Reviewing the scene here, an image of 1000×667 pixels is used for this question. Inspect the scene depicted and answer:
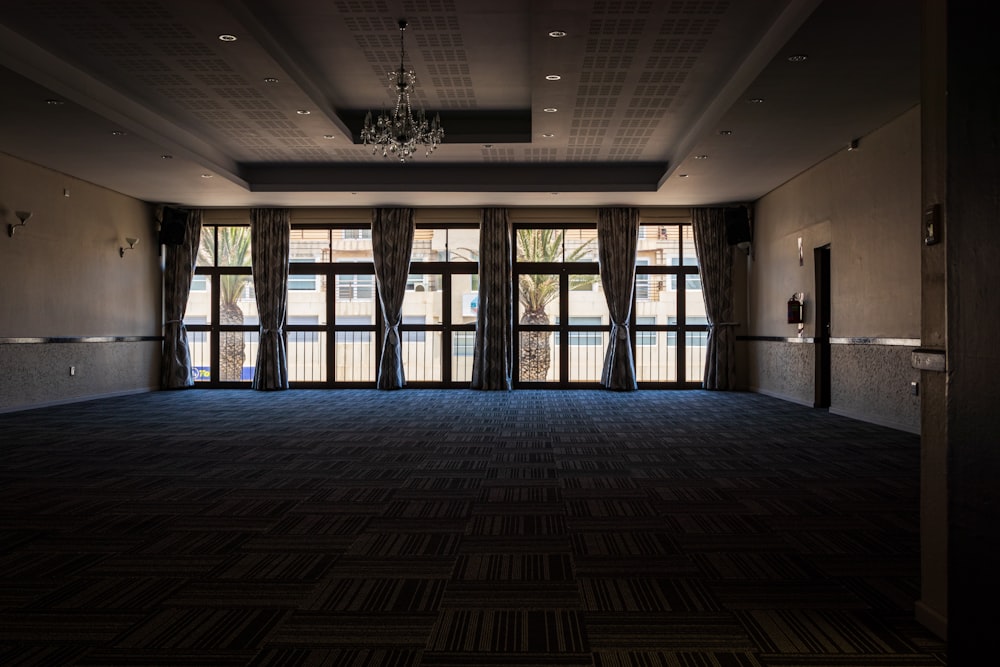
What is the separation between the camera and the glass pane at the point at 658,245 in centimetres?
1213

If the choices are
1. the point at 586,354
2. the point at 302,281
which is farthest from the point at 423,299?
the point at 586,354

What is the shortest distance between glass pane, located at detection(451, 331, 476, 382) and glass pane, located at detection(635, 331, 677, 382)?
284 cm

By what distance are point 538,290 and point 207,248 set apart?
19.0 feet

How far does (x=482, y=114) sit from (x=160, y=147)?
12.2 feet

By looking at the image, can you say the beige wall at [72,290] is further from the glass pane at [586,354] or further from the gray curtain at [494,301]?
the glass pane at [586,354]

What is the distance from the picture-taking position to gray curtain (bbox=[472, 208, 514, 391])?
11.8 meters

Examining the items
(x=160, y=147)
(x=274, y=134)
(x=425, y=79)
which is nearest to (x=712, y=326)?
(x=425, y=79)

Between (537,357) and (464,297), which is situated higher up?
(464,297)

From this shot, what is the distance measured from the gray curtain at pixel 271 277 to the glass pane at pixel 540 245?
156 inches

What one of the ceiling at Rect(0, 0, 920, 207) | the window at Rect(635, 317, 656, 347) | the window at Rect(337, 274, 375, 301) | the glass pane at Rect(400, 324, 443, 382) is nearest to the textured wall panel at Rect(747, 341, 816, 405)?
the window at Rect(635, 317, 656, 347)

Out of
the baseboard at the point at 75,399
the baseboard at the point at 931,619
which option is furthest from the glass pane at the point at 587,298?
the baseboard at the point at 931,619

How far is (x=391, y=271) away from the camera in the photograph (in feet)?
39.2

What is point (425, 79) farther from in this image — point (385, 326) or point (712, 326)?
point (712, 326)

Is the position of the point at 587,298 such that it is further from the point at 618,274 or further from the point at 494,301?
the point at 494,301
